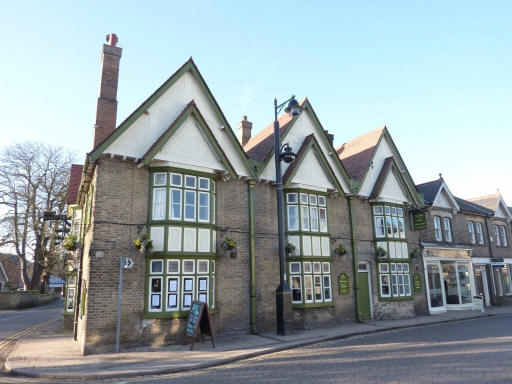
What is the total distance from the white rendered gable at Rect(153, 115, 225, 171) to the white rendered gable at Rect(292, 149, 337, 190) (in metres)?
4.10

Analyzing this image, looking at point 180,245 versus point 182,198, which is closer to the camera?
point 180,245

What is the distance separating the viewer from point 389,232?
19.0 meters

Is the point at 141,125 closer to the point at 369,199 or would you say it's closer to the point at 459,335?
the point at 369,199

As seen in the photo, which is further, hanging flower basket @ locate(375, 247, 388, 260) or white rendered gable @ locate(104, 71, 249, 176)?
hanging flower basket @ locate(375, 247, 388, 260)

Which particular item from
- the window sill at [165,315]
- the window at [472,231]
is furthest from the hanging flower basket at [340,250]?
the window at [472,231]

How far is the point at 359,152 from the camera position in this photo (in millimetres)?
21047

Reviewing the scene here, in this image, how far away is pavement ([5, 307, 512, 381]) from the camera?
8.45m

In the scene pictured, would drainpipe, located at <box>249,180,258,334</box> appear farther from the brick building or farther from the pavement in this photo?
the pavement

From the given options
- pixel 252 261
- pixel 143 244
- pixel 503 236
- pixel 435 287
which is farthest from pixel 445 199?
pixel 143 244

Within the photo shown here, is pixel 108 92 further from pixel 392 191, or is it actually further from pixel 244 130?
pixel 392 191

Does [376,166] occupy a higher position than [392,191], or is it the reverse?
[376,166]

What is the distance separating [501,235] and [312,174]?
21616mm

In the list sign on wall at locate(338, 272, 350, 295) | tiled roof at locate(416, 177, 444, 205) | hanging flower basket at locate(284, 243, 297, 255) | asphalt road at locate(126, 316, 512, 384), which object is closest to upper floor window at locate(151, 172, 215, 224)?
hanging flower basket at locate(284, 243, 297, 255)

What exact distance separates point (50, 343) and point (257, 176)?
9.82m
